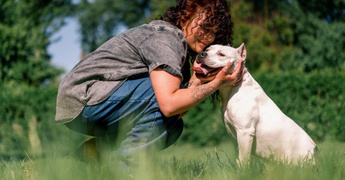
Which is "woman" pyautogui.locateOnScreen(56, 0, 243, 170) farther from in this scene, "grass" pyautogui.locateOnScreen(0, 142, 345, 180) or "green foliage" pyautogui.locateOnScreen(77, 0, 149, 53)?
"green foliage" pyautogui.locateOnScreen(77, 0, 149, 53)

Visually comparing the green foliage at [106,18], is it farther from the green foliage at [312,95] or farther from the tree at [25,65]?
the green foliage at [312,95]

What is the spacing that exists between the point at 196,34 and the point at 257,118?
3.10 feet

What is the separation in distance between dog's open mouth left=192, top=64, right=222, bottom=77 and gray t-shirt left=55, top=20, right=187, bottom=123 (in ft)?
0.80

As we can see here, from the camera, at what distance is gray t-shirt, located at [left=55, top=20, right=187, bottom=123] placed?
3.11 metres

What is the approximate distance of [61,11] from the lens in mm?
13906

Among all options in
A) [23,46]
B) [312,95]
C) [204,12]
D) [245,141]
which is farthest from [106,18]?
[245,141]

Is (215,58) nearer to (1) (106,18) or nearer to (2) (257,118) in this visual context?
(2) (257,118)

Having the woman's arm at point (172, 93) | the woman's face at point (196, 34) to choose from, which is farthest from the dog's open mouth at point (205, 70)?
the woman's arm at point (172, 93)

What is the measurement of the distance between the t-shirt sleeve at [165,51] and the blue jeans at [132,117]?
27 cm

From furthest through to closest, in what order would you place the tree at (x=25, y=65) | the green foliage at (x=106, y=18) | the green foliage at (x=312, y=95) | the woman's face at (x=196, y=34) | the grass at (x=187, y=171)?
the green foliage at (x=106, y=18) < the tree at (x=25, y=65) < the green foliage at (x=312, y=95) < the woman's face at (x=196, y=34) < the grass at (x=187, y=171)

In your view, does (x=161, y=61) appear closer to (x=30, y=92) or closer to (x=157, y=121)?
(x=157, y=121)

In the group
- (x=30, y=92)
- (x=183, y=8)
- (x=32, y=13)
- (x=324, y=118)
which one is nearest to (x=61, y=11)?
(x=32, y=13)

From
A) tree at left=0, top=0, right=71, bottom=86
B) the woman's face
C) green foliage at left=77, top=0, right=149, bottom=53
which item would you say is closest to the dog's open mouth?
the woman's face

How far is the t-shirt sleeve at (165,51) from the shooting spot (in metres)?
2.87
